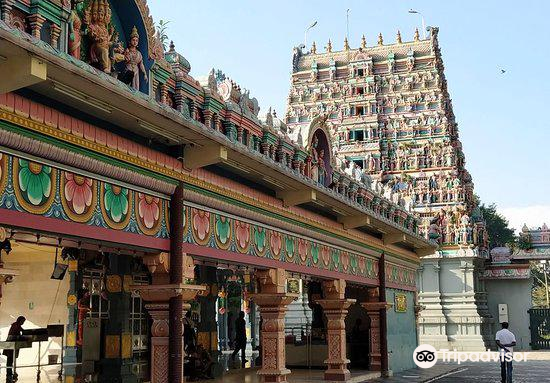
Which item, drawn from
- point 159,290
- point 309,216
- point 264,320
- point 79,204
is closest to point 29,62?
point 79,204

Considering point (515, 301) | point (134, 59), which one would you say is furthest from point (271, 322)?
point (515, 301)

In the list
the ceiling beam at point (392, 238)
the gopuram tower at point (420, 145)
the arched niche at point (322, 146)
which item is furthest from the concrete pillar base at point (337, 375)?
the gopuram tower at point (420, 145)

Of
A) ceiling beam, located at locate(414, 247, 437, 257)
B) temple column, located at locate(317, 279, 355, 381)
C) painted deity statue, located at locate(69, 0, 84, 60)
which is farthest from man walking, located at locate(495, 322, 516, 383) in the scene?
painted deity statue, located at locate(69, 0, 84, 60)

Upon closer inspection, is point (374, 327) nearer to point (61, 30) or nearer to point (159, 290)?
point (159, 290)

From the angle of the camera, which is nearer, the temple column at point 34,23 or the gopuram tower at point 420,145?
the temple column at point 34,23

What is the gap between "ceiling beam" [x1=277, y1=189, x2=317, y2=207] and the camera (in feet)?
44.4

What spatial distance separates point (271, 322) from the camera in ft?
43.0

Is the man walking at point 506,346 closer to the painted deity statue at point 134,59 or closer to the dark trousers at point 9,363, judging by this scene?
the dark trousers at point 9,363

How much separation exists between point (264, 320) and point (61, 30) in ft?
24.7

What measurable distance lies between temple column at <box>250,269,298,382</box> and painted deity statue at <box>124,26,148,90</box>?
5564 millimetres

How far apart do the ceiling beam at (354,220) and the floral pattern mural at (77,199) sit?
8.09 m

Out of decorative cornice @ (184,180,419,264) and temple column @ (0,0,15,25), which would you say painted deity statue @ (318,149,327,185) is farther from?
temple column @ (0,0,15,25)

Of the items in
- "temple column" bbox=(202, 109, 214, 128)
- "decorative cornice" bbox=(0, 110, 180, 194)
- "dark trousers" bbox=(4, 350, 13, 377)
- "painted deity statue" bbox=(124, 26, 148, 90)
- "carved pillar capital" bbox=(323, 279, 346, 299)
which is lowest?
"dark trousers" bbox=(4, 350, 13, 377)

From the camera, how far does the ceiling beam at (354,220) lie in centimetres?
1722
